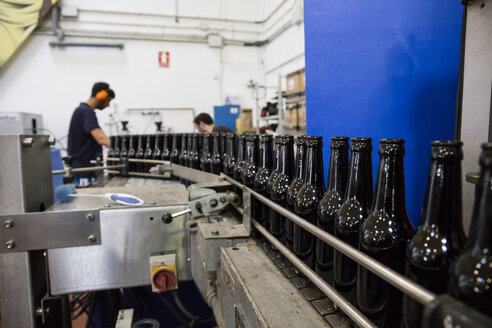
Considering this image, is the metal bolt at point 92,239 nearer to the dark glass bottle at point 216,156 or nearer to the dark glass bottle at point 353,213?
the dark glass bottle at point 216,156

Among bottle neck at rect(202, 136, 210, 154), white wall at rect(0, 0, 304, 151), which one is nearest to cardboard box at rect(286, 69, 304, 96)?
white wall at rect(0, 0, 304, 151)

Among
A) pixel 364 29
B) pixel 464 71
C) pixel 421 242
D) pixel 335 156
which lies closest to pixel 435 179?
pixel 421 242

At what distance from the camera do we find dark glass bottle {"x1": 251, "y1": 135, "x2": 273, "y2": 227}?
82 centimetres

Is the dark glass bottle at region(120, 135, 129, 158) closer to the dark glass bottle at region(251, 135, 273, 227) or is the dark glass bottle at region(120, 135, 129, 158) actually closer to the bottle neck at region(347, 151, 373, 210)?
the dark glass bottle at region(251, 135, 273, 227)

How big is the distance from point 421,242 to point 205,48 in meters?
5.75

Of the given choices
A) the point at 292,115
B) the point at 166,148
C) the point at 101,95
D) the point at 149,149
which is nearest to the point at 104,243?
the point at 166,148

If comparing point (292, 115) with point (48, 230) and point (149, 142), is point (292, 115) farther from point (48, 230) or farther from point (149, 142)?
point (48, 230)

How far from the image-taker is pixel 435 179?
366 mm

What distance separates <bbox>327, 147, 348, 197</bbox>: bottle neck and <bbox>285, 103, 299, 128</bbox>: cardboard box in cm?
324

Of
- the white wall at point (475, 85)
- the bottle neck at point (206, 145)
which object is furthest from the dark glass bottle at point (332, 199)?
the bottle neck at point (206, 145)

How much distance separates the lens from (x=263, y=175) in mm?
835

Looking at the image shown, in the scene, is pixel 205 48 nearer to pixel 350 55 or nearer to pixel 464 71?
pixel 350 55

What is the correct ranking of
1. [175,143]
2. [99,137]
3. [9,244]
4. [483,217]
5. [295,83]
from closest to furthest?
[483,217] → [9,244] → [175,143] → [99,137] → [295,83]

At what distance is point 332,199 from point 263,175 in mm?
287
